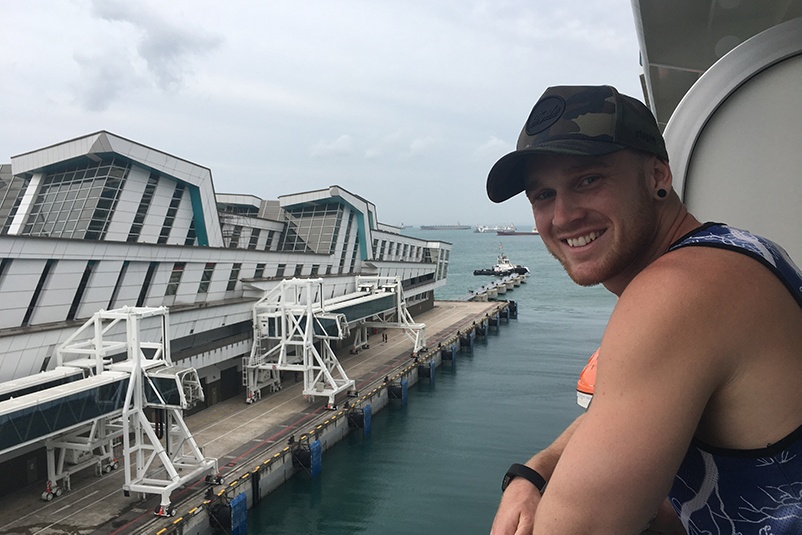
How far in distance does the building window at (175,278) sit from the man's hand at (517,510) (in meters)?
25.3

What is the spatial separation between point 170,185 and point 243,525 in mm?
17994

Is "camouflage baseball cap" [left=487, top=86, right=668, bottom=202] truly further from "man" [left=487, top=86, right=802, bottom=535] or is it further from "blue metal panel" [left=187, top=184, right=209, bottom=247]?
"blue metal panel" [left=187, top=184, right=209, bottom=247]

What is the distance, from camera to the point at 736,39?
4570mm

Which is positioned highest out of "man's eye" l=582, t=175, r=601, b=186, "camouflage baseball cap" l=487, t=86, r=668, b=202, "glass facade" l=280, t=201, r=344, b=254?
"glass facade" l=280, t=201, r=344, b=254

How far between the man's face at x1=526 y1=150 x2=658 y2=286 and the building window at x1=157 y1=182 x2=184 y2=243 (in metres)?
30.5

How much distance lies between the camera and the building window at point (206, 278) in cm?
2731

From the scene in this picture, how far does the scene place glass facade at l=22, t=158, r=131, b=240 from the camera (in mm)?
26188

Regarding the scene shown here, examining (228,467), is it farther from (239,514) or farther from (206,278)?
(206,278)

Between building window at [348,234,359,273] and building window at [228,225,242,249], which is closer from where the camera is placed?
building window at [228,225,242,249]

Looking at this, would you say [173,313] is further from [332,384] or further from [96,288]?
[332,384]

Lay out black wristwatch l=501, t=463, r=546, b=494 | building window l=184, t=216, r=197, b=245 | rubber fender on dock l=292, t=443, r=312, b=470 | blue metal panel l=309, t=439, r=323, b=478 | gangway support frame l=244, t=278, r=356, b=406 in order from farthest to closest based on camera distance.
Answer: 1. building window l=184, t=216, r=197, b=245
2. gangway support frame l=244, t=278, r=356, b=406
3. blue metal panel l=309, t=439, r=323, b=478
4. rubber fender on dock l=292, t=443, r=312, b=470
5. black wristwatch l=501, t=463, r=546, b=494

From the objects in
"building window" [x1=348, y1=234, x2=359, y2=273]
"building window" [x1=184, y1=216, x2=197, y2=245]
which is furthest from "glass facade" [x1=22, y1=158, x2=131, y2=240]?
"building window" [x1=348, y1=234, x2=359, y2=273]

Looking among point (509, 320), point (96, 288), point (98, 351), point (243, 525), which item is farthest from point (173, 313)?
point (509, 320)

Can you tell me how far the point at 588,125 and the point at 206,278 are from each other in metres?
27.8
